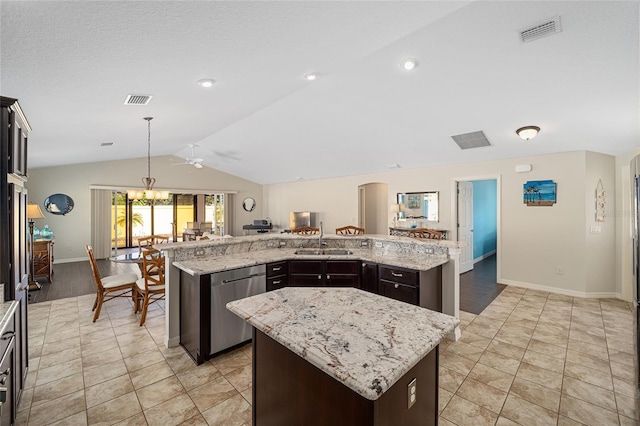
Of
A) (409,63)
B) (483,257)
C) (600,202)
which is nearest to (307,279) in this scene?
(409,63)

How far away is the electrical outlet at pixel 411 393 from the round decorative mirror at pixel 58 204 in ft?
30.0

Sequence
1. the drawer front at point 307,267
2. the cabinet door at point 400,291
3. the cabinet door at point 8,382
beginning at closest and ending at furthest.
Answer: the cabinet door at point 8,382, the cabinet door at point 400,291, the drawer front at point 307,267

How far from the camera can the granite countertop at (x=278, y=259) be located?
2.66m

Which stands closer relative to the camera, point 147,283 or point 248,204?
point 147,283

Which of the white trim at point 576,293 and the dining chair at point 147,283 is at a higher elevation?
the dining chair at point 147,283

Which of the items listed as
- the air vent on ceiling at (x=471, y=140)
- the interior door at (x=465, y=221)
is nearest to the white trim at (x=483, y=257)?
the interior door at (x=465, y=221)

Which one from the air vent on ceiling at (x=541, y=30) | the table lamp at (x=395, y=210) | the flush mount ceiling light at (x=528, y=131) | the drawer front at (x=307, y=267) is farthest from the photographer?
the table lamp at (x=395, y=210)

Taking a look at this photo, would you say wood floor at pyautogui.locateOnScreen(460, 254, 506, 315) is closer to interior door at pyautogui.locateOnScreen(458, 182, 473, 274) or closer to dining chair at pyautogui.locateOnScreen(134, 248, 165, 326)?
interior door at pyautogui.locateOnScreen(458, 182, 473, 274)

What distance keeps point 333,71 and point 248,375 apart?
10.2 feet

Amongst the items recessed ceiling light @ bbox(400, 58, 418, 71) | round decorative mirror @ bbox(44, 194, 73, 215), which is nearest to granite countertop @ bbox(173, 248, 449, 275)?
recessed ceiling light @ bbox(400, 58, 418, 71)

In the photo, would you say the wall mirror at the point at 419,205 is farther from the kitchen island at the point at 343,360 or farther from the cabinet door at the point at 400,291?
the kitchen island at the point at 343,360

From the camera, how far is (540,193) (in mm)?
4723

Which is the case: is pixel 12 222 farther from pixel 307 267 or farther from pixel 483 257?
pixel 483 257

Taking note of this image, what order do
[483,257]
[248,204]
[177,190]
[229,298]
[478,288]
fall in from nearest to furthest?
[229,298], [478,288], [483,257], [177,190], [248,204]
